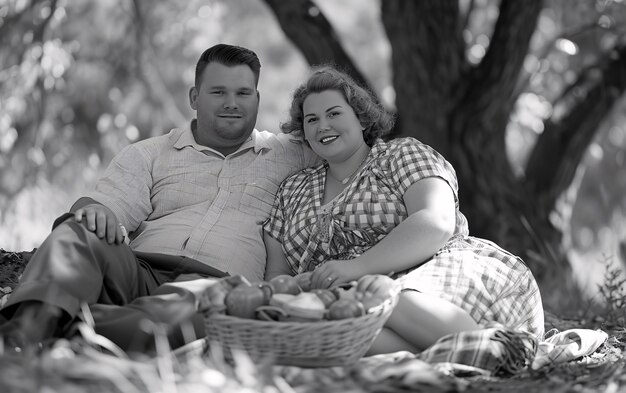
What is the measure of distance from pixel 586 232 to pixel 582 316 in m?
9.39

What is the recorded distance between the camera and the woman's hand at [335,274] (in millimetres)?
3205

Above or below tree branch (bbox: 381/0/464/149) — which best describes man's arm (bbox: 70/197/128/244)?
below

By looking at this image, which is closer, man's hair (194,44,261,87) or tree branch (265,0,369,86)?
man's hair (194,44,261,87)

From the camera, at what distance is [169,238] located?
375cm

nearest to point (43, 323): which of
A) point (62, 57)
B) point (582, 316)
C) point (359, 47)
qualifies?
point (582, 316)

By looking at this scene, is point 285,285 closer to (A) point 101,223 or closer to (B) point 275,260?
(A) point 101,223

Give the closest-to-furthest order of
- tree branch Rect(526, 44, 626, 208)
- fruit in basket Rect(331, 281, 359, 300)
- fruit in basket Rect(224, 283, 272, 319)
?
fruit in basket Rect(224, 283, 272, 319) < fruit in basket Rect(331, 281, 359, 300) < tree branch Rect(526, 44, 626, 208)

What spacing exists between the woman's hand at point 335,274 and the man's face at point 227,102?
1.05m

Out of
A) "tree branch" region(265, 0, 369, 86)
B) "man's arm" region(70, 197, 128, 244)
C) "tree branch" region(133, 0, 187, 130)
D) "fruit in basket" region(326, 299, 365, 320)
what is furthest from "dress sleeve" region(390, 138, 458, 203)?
"tree branch" region(133, 0, 187, 130)

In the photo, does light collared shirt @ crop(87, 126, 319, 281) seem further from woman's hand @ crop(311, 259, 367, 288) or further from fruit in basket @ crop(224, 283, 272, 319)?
fruit in basket @ crop(224, 283, 272, 319)

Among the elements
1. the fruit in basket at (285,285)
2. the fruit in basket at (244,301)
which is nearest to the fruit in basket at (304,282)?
the fruit in basket at (285,285)

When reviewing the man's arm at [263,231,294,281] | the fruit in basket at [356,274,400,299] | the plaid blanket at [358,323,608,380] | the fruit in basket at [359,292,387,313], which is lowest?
the plaid blanket at [358,323,608,380]

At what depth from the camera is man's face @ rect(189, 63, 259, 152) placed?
3988 mm

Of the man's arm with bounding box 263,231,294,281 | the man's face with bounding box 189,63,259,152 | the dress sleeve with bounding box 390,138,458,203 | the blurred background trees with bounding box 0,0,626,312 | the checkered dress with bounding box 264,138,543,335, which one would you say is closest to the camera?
the checkered dress with bounding box 264,138,543,335
